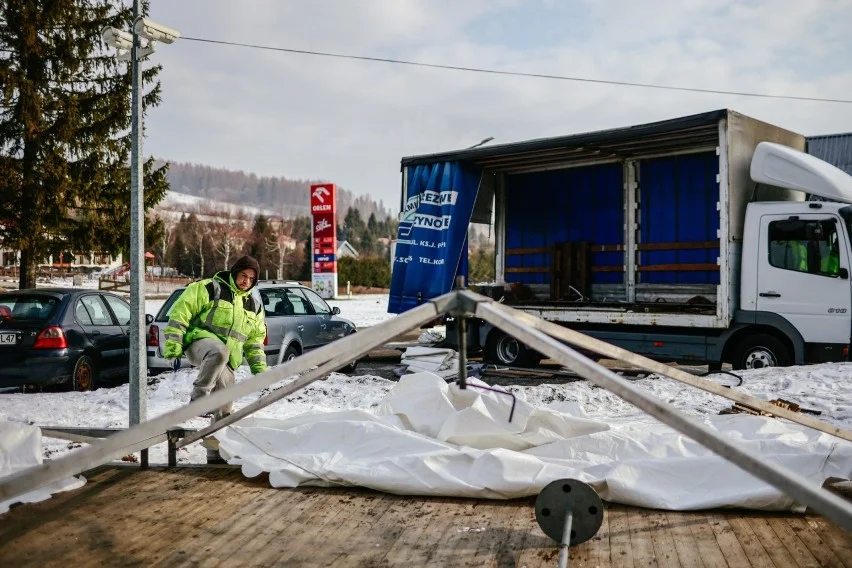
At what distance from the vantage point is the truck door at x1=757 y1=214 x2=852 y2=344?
9.72m

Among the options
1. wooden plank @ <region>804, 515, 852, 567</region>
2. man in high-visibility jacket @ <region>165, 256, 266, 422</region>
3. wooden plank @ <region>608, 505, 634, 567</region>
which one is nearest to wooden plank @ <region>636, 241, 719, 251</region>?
man in high-visibility jacket @ <region>165, 256, 266, 422</region>

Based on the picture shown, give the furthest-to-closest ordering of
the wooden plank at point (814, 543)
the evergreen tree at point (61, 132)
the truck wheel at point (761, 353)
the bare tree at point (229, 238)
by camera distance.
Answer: the bare tree at point (229, 238) < the evergreen tree at point (61, 132) < the truck wheel at point (761, 353) < the wooden plank at point (814, 543)

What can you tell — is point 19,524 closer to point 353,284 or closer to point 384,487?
point 384,487

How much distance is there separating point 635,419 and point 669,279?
622cm

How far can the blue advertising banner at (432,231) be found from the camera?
12.3 meters

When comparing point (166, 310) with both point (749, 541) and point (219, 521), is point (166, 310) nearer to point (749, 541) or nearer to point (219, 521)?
point (219, 521)

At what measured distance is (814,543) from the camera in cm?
369

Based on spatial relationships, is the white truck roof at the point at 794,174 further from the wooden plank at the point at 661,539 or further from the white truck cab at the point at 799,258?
the wooden plank at the point at 661,539

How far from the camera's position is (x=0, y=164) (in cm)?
1850

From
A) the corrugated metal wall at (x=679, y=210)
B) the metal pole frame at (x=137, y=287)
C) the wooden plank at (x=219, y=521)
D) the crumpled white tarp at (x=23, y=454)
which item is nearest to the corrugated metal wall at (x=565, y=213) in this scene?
the corrugated metal wall at (x=679, y=210)

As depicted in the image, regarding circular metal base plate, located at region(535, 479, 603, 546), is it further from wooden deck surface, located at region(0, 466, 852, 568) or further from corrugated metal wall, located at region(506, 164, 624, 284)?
corrugated metal wall, located at region(506, 164, 624, 284)

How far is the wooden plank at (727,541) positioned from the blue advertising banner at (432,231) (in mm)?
8335

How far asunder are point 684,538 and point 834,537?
2.46ft

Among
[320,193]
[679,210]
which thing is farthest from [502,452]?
[320,193]
